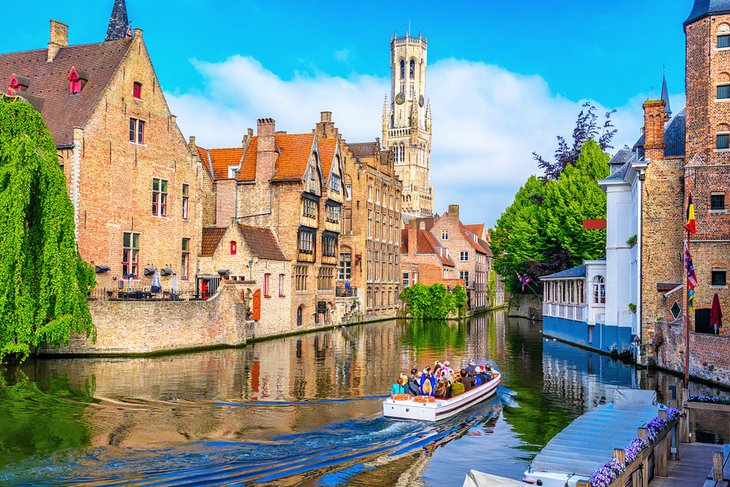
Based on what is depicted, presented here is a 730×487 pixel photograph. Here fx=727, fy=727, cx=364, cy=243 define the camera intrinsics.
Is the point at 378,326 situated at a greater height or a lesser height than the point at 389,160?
lesser

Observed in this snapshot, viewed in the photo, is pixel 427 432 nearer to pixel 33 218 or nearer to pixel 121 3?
pixel 33 218

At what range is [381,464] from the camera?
56.0 ft

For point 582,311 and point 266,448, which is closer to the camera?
point 266,448

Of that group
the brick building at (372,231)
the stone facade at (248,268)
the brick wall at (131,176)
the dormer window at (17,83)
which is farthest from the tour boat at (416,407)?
the brick building at (372,231)

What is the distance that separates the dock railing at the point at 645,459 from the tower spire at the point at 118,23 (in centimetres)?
6249

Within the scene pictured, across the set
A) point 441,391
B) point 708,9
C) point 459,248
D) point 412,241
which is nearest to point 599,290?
point 708,9

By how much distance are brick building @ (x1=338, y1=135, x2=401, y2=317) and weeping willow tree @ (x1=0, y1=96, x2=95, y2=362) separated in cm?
3561

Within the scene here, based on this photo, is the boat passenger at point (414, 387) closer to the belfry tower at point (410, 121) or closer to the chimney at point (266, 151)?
the chimney at point (266, 151)

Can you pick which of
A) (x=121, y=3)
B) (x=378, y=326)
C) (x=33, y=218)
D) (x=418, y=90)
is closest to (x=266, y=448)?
(x=33, y=218)

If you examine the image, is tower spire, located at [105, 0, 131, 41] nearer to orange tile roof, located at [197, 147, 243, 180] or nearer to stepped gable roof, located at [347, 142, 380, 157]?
orange tile roof, located at [197, 147, 243, 180]

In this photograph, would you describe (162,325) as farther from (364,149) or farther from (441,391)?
(364,149)

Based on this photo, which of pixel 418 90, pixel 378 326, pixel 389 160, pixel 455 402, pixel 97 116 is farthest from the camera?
pixel 418 90

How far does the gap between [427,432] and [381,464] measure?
3.84 metres

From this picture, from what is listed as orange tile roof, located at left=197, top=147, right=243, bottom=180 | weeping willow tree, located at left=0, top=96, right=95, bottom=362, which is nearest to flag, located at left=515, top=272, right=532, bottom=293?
orange tile roof, located at left=197, top=147, right=243, bottom=180
